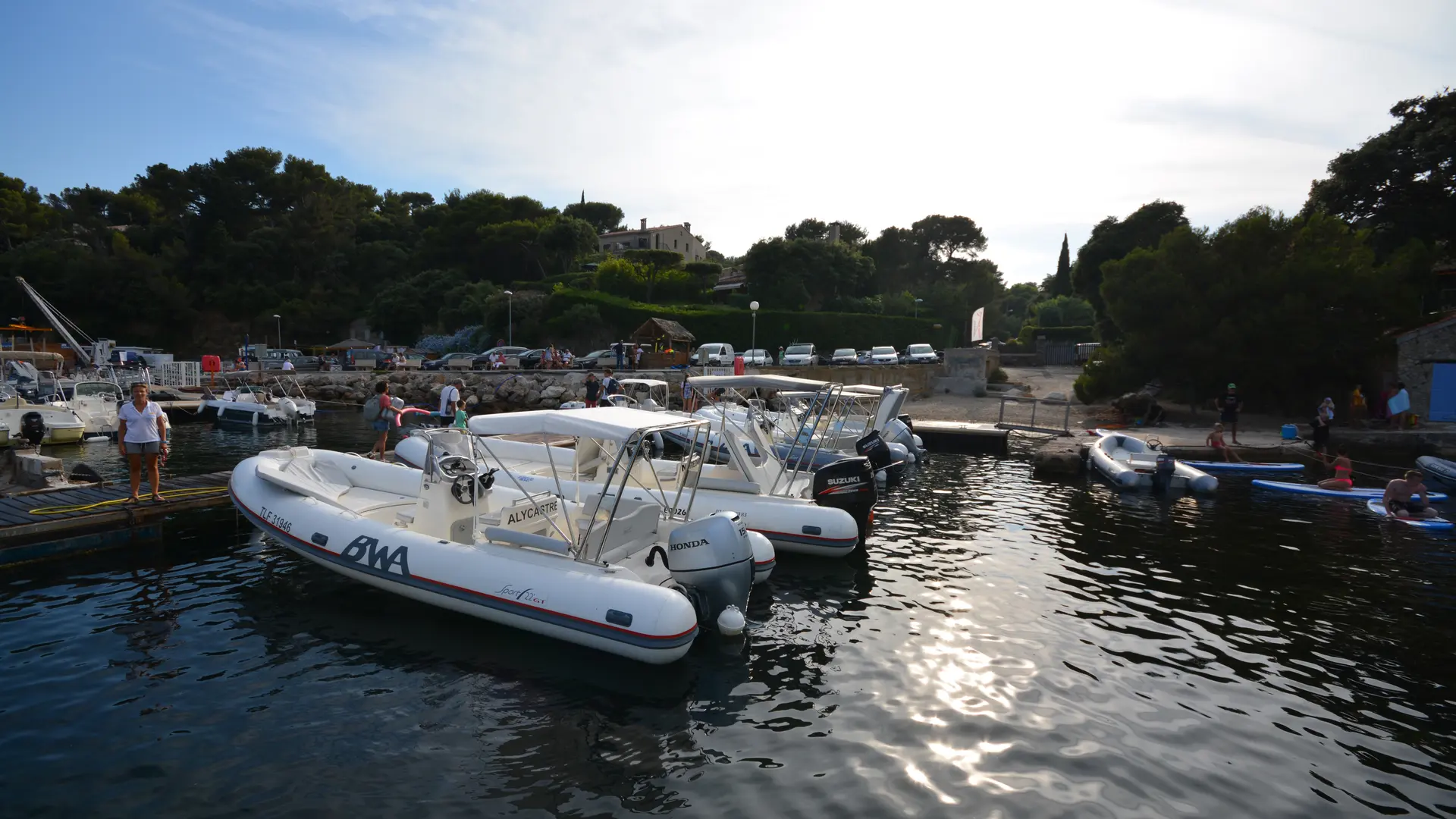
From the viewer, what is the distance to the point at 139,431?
10031 mm

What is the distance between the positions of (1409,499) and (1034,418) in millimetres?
12623

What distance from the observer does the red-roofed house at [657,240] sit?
238ft

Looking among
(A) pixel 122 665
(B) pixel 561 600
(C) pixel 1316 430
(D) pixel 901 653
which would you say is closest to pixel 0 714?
(A) pixel 122 665

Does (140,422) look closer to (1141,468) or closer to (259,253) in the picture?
(1141,468)

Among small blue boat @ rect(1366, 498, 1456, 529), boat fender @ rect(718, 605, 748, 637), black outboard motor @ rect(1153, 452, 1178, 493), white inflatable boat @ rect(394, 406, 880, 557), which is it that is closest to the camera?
boat fender @ rect(718, 605, 748, 637)

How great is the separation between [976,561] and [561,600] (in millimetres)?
6513

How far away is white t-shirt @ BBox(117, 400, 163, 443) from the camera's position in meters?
9.96

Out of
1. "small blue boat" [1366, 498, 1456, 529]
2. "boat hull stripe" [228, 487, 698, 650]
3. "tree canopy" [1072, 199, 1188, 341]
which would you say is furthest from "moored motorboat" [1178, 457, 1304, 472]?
"tree canopy" [1072, 199, 1188, 341]

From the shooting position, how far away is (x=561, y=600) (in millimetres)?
7055

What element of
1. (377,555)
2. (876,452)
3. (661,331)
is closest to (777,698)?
(377,555)

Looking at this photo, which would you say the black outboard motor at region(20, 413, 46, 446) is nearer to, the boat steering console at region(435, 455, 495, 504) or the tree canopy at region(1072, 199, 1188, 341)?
the boat steering console at region(435, 455, 495, 504)

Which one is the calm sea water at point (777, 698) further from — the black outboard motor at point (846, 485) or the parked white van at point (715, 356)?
the parked white van at point (715, 356)

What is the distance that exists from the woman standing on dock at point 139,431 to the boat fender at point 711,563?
7.66 m

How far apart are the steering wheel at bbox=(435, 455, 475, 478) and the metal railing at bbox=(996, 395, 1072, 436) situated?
61.9 ft
